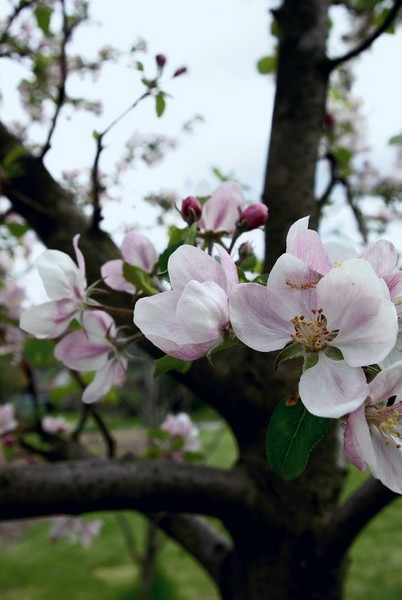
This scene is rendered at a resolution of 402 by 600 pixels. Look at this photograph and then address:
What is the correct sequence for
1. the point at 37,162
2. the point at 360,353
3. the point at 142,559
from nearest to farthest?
the point at 360,353 → the point at 37,162 → the point at 142,559

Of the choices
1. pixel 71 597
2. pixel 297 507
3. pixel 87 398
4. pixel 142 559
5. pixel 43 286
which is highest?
pixel 43 286

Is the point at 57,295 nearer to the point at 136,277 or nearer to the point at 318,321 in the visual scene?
the point at 136,277

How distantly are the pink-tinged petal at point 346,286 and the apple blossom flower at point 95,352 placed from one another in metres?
0.37

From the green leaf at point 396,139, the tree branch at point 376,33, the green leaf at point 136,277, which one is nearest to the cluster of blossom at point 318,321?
the green leaf at point 136,277

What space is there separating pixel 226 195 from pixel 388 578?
524 cm

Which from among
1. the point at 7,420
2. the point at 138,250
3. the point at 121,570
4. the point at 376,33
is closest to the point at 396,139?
the point at 376,33

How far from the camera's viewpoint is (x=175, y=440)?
194 centimetres

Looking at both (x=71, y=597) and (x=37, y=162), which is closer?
(x=37, y=162)

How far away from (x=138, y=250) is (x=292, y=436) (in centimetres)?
38

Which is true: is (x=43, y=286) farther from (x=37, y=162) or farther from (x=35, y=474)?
(x=37, y=162)

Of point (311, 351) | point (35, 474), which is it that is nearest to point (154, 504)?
point (35, 474)

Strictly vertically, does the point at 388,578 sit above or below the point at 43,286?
below

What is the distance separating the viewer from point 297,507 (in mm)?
1381

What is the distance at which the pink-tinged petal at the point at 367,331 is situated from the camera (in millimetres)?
451
